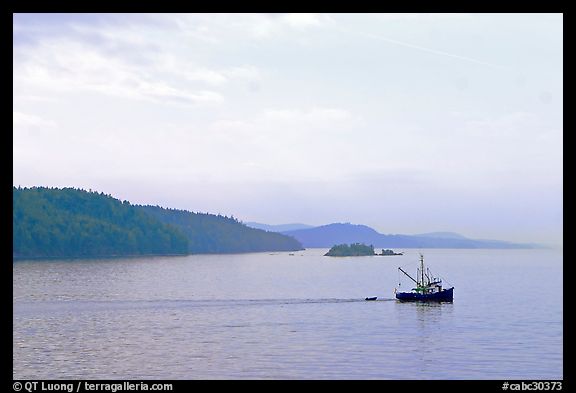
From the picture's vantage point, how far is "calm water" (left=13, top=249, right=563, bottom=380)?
48.4 meters

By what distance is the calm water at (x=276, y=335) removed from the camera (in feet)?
159

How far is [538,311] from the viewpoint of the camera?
314ft

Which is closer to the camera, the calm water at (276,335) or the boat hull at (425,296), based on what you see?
the calm water at (276,335)

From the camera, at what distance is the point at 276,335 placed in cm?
6556

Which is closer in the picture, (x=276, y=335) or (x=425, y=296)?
(x=276, y=335)

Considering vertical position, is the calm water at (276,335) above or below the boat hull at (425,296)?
below

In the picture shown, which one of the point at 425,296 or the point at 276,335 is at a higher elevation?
the point at 425,296

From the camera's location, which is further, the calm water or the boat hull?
the boat hull

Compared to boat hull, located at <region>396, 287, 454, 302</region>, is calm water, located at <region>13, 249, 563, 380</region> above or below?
below
